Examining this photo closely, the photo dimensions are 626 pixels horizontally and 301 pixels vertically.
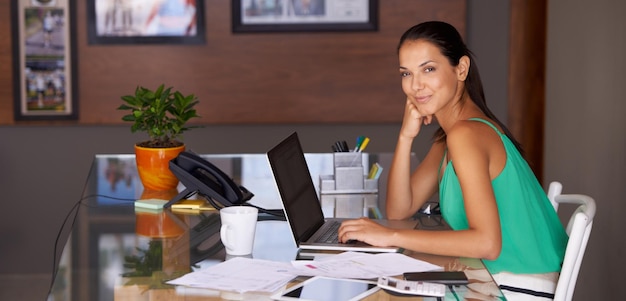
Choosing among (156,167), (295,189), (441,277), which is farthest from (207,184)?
(441,277)

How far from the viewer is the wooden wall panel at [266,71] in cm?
439

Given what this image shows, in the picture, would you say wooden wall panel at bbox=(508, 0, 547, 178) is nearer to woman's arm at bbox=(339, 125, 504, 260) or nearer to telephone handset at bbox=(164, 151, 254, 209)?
telephone handset at bbox=(164, 151, 254, 209)

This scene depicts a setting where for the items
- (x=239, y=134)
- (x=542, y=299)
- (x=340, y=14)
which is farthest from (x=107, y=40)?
(x=542, y=299)

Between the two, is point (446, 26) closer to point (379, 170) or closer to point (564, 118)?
point (379, 170)

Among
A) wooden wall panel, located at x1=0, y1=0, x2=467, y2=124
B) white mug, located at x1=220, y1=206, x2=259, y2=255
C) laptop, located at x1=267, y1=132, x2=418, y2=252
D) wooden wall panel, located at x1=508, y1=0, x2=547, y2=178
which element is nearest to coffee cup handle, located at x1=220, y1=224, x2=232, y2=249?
white mug, located at x1=220, y1=206, x2=259, y2=255

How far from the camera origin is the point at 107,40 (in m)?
4.38

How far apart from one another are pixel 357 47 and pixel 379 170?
1.42 meters

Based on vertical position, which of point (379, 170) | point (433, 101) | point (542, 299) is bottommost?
point (542, 299)

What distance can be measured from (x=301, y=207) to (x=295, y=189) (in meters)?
0.05

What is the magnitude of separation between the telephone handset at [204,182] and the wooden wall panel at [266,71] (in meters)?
1.61

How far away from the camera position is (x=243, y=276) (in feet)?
6.64

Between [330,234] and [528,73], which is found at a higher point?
[528,73]

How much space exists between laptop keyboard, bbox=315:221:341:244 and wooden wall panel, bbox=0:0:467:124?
6.44 ft

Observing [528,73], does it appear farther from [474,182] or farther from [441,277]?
[441,277]
